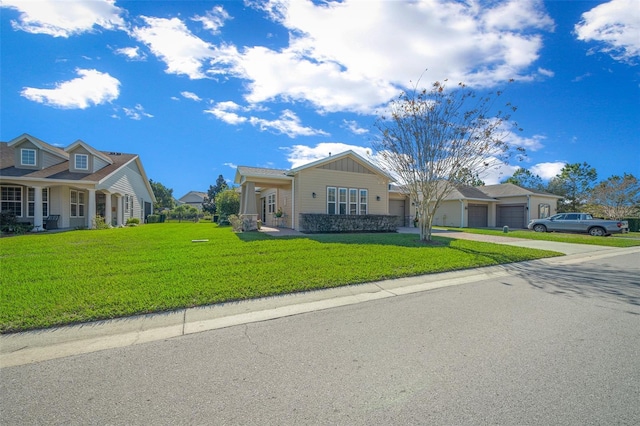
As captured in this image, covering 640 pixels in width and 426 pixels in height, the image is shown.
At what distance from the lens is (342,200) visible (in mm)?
17781

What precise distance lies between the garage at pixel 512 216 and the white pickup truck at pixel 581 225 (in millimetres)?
5357

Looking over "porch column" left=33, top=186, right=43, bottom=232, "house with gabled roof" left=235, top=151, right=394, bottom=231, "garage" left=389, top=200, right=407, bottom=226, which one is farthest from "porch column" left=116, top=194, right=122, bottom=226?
"garage" left=389, top=200, right=407, bottom=226

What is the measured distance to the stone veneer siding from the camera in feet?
49.6

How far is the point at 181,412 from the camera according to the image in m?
2.27

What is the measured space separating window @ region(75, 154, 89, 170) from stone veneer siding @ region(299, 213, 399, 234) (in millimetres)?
15071

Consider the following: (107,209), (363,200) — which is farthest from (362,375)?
(107,209)

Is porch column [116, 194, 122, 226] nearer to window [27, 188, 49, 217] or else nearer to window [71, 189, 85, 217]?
window [71, 189, 85, 217]

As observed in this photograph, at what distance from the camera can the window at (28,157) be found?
17.6 metres

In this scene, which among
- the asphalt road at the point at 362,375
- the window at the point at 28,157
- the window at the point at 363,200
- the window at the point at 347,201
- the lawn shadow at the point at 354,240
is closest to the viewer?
the asphalt road at the point at 362,375

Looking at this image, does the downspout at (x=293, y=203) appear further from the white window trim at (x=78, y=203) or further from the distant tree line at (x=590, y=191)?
the distant tree line at (x=590, y=191)

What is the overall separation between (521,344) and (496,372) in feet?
2.89

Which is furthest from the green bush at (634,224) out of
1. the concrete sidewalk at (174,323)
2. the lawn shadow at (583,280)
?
the concrete sidewalk at (174,323)

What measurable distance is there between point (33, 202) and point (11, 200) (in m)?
0.95

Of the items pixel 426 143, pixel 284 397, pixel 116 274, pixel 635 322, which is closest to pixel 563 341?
pixel 635 322
